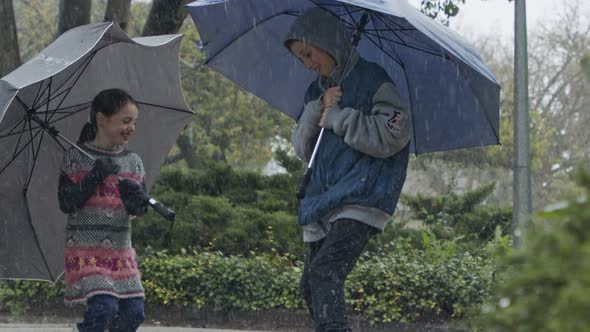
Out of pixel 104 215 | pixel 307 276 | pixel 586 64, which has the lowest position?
pixel 307 276

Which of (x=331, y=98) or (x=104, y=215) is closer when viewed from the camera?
(x=331, y=98)

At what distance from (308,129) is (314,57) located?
371 millimetres

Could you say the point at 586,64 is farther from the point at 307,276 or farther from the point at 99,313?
the point at 99,313

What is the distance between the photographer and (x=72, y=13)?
935 centimetres

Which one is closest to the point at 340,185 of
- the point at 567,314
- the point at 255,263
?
the point at 567,314

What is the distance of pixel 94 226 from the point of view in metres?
5.15

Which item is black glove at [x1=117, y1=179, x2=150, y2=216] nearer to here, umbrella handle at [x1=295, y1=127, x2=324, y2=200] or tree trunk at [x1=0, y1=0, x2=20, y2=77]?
umbrella handle at [x1=295, y1=127, x2=324, y2=200]

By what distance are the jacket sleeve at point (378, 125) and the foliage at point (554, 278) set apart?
3187 millimetres

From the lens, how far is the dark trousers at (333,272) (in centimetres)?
458

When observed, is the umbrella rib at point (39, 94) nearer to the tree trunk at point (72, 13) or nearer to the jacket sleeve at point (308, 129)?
the jacket sleeve at point (308, 129)

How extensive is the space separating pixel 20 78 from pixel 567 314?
3985 mm

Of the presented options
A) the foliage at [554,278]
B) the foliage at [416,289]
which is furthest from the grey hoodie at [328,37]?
the foliage at [416,289]

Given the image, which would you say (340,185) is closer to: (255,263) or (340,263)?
(340,263)

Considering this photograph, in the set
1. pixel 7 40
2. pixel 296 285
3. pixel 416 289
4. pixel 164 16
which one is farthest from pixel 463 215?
pixel 7 40
